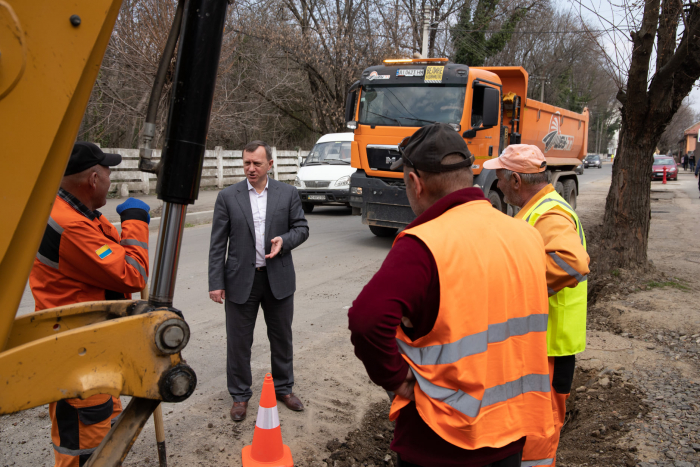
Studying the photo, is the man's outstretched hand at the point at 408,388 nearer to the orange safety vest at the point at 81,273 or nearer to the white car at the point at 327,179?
the orange safety vest at the point at 81,273

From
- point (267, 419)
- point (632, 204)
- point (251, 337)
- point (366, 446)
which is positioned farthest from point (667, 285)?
point (267, 419)

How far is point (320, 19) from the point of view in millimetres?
25547

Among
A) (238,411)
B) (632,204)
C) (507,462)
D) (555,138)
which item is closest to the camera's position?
(507,462)

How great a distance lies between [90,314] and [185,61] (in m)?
0.87

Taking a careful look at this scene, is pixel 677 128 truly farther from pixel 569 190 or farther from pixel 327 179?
pixel 327 179

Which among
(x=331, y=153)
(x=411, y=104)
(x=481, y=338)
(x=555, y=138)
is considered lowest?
(x=481, y=338)

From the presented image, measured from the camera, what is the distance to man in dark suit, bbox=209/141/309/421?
3.93 metres

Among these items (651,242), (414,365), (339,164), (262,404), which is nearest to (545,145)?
(651,242)

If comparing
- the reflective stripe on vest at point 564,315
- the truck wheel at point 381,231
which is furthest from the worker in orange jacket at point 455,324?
the truck wheel at point 381,231

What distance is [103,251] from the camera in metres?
2.50

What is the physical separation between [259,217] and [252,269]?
16.4 inches

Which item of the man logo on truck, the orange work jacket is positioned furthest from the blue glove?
the man logo on truck

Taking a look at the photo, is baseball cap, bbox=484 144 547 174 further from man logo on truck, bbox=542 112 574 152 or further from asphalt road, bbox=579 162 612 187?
asphalt road, bbox=579 162 612 187

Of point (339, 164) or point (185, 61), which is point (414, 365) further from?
point (339, 164)
